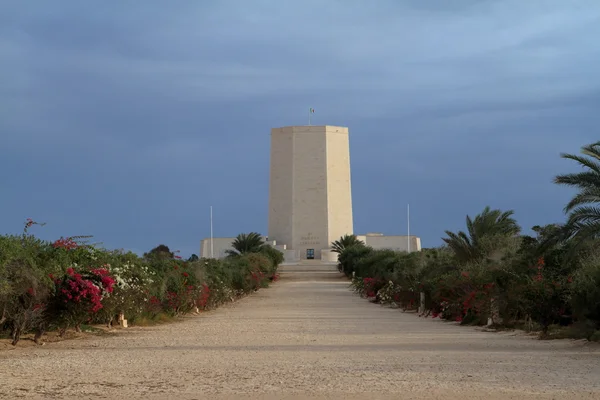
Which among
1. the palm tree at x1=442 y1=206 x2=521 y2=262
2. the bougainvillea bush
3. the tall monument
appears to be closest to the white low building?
the tall monument

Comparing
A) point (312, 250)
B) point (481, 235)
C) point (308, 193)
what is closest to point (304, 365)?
point (481, 235)

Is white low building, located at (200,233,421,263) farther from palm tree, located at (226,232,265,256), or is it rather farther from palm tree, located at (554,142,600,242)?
palm tree, located at (554,142,600,242)

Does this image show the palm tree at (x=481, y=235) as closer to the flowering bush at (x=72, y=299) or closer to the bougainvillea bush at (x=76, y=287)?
the bougainvillea bush at (x=76, y=287)

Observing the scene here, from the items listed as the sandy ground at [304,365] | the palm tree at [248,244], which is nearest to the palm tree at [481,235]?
the sandy ground at [304,365]

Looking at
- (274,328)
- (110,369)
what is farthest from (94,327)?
(110,369)

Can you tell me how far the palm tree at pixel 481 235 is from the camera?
927 inches

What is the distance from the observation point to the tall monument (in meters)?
81.9

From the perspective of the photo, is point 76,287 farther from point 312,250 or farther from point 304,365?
point 312,250

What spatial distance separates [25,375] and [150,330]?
761 cm

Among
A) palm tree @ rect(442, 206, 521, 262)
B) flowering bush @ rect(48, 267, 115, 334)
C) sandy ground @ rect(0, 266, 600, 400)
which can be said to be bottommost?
sandy ground @ rect(0, 266, 600, 400)

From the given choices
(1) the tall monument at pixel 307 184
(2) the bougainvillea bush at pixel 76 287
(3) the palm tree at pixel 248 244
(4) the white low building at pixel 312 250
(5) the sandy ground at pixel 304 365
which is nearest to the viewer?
(5) the sandy ground at pixel 304 365

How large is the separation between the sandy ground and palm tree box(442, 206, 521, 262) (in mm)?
6645

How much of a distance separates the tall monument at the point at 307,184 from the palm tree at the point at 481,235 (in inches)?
2207

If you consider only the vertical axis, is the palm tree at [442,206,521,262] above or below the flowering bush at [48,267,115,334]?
above
